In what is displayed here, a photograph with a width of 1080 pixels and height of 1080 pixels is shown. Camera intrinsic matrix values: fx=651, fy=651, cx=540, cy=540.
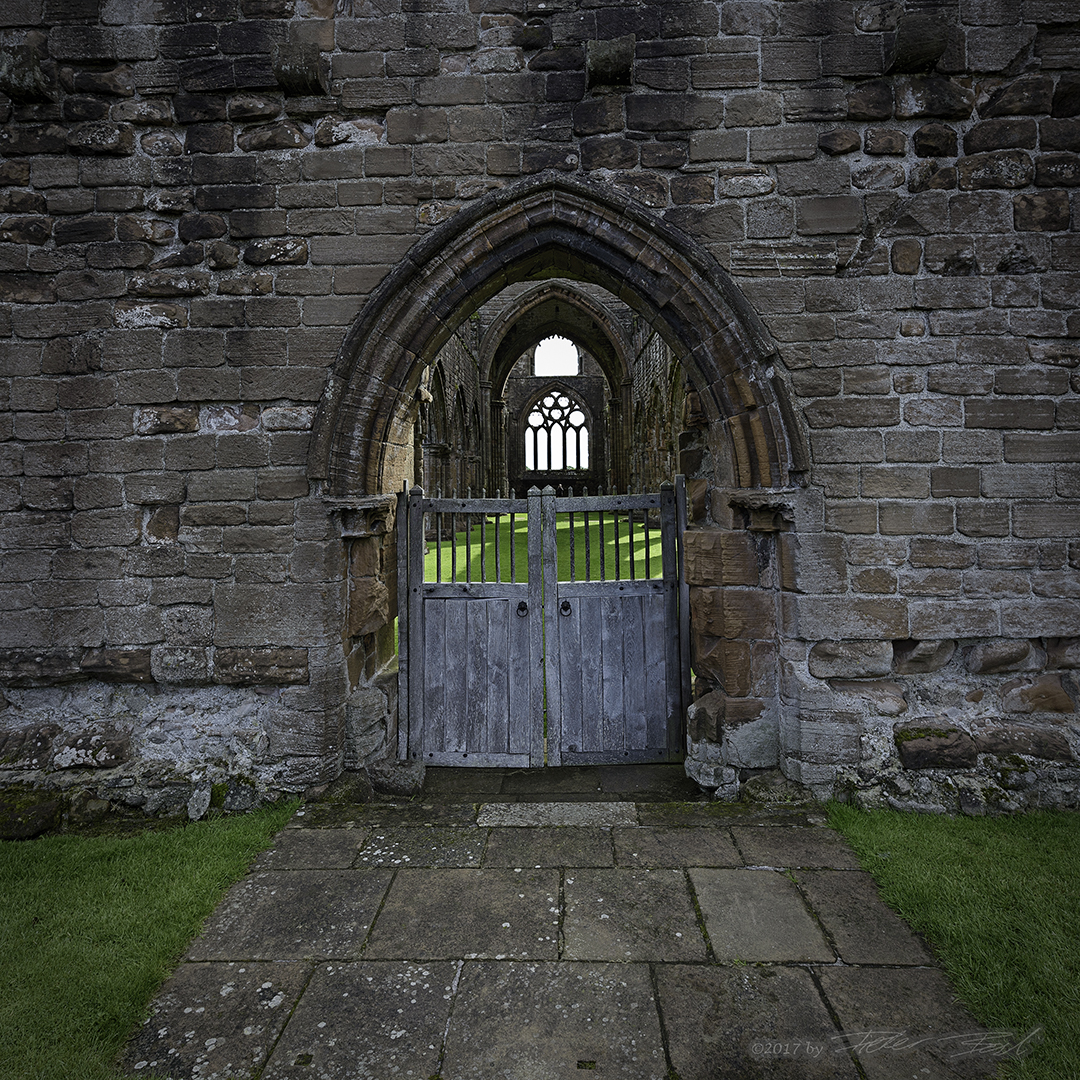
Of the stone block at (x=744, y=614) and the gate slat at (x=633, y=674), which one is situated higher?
the stone block at (x=744, y=614)

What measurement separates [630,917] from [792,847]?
991 millimetres

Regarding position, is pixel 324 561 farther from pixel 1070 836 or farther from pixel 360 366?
pixel 1070 836

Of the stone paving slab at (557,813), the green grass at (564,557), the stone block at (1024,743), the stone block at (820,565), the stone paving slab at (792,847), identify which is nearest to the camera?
the stone paving slab at (792,847)

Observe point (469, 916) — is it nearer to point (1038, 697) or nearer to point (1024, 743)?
point (1024, 743)

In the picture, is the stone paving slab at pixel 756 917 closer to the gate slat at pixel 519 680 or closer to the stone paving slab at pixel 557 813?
the stone paving slab at pixel 557 813

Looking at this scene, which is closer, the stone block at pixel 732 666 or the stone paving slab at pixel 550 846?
the stone paving slab at pixel 550 846

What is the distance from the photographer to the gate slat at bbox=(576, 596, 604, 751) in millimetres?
4363

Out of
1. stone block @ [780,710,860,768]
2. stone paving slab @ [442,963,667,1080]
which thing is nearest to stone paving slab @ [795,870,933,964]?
stone block @ [780,710,860,768]

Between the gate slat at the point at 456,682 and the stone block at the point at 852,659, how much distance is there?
7.23 feet

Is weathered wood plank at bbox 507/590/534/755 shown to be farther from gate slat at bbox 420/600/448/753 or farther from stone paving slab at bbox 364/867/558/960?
stone paving slab at bbox 364/867/558/960

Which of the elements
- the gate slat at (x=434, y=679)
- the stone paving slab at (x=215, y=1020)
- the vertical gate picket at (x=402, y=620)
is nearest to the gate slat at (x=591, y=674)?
the gate slat at (x=434, y=679)

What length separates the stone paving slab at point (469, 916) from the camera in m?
2.51

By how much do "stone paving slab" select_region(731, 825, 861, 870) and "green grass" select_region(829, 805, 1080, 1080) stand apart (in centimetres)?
8

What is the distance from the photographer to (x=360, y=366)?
3756mm
